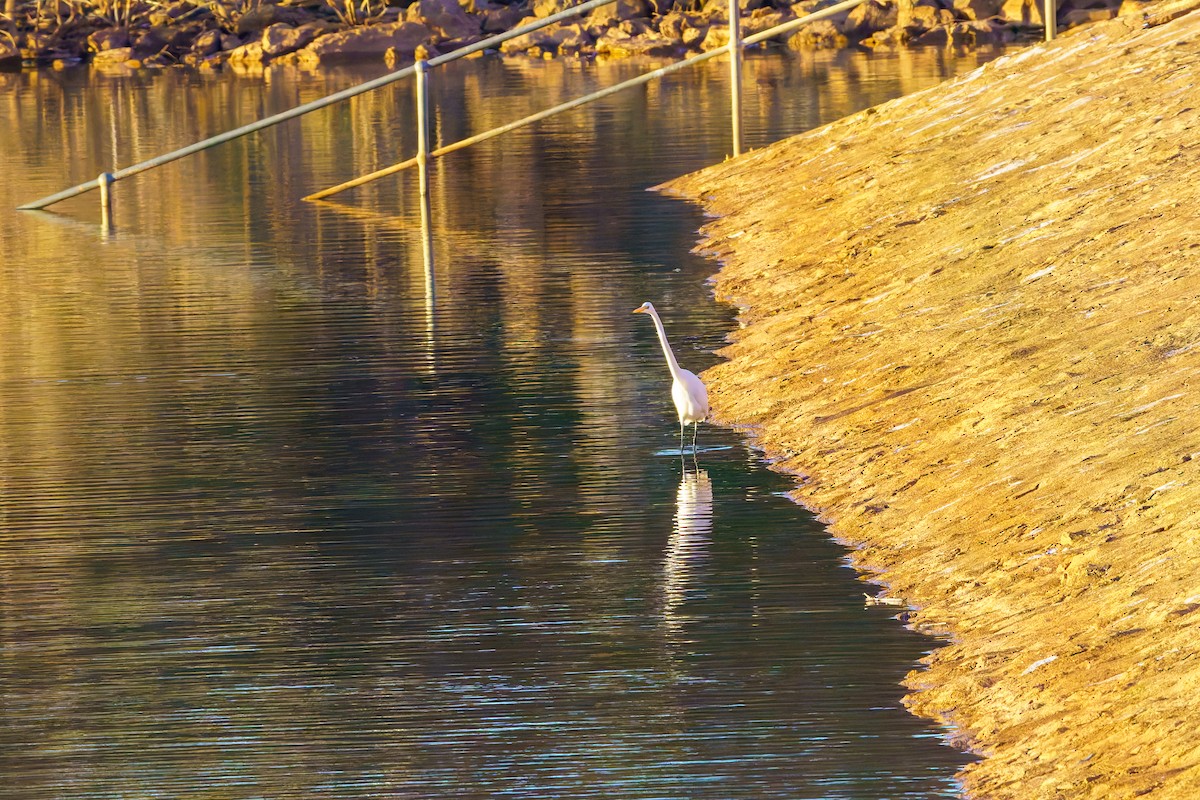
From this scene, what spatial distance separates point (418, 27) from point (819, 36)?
32.4 ft

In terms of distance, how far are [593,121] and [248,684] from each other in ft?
76.7

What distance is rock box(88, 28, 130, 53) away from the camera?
52844 millimetres

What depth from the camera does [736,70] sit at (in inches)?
909

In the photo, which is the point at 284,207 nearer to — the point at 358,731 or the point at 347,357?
the point at 347,357

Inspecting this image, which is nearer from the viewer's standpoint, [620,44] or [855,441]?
[855,441]

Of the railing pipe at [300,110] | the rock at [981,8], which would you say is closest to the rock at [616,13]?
the rock at [981,8]

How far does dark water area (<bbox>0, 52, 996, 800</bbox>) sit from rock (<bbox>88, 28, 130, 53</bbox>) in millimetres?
31910

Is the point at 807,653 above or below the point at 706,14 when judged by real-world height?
below

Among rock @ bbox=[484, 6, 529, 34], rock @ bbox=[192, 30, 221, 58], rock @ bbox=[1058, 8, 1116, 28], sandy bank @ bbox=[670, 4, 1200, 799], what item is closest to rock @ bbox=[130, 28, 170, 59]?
rock @ bbox=[192, 30, 221, 58]

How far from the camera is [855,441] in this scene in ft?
37.9

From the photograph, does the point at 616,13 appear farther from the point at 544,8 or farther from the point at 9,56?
the point at 9,56

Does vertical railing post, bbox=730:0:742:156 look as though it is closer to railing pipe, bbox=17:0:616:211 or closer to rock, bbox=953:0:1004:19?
railing pipe, bbox=17:0:616:211

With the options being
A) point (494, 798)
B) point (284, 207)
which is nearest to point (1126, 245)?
point (494, 798)

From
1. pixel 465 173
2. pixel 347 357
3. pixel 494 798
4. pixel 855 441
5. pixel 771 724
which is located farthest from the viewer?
pixel 465 173
